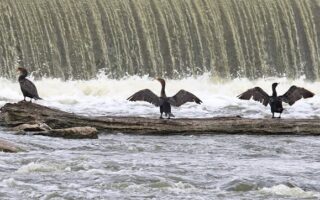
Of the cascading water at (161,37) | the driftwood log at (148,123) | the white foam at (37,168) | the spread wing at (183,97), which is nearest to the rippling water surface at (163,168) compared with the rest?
the white foam at (37,168)

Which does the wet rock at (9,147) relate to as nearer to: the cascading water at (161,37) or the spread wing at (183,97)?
the spread wing at (183,97)

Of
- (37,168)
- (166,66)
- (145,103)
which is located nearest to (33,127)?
(37,168)

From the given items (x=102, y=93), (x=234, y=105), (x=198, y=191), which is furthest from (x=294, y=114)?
(x=198, y=191)

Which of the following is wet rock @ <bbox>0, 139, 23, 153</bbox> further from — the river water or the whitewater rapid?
the whitewater rapid

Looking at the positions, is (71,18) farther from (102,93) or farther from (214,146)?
(214,146)

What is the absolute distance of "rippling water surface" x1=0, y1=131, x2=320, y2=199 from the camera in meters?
10.8

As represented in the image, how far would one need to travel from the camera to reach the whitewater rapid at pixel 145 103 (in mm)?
22547

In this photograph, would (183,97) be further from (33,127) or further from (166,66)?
(166,66)

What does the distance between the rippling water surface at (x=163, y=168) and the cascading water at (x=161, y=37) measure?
1303 cm

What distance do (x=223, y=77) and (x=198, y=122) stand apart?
14.6 m

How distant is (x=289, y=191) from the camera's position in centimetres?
1102

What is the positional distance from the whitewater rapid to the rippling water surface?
5916mm

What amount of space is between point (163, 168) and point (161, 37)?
1837cm

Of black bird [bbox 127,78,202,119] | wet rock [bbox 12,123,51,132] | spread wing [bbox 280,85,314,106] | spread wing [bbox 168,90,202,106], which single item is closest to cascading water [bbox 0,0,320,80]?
→ black bird [bbox 127,78,202,119]
